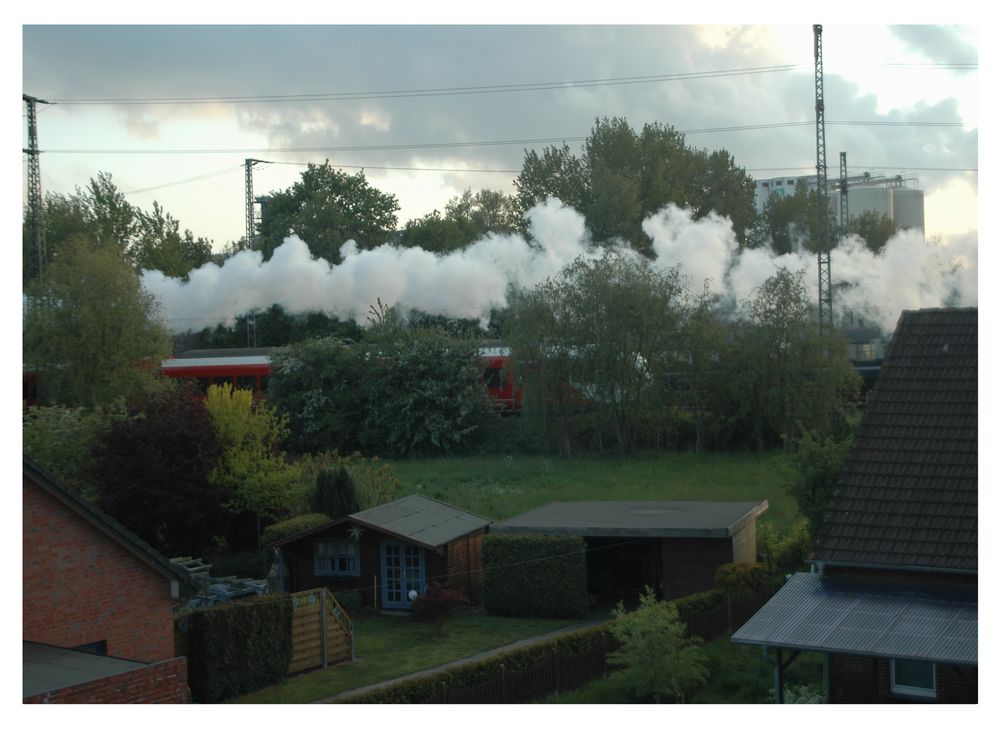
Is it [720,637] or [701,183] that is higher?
[701,183]

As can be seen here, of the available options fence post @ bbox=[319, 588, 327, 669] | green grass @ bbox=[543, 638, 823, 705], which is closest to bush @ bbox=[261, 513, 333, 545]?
fence post @ bbox=[319, 588, 327, 669]

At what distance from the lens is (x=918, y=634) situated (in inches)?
404

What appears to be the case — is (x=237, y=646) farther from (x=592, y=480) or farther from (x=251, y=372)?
(x=251, y=372)

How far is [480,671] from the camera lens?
12898mm

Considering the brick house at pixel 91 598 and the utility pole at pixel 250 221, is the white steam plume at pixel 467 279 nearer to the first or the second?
the utility pole at pixel 250 221

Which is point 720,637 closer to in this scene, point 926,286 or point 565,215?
point 926,286

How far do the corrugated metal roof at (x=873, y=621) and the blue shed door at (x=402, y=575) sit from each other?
30.3 ft

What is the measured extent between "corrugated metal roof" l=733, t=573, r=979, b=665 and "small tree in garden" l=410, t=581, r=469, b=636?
23.9 feet

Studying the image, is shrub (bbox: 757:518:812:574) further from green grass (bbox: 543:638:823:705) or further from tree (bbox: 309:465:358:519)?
tree (bbox: 309:465:358:519)

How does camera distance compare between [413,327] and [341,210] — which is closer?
[413,327]

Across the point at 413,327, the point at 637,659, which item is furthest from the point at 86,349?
the point at 637,659

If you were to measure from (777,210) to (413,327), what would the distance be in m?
31.9

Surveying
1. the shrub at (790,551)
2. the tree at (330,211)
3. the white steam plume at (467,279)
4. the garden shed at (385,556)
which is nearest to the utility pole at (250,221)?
the white steam plume at (467,279)

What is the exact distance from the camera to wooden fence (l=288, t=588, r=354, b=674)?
50.7 feet
